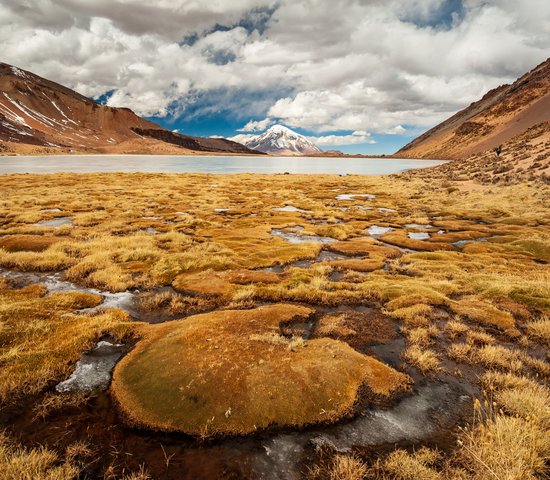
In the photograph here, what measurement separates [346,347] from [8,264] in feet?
61.0

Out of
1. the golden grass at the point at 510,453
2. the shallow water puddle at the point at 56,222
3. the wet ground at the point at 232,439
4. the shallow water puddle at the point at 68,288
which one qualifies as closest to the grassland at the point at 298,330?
the golden grass at the point at 510,453

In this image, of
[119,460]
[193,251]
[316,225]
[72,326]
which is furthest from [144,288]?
[316,225]

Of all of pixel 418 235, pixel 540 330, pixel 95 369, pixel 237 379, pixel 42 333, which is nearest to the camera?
pixel 237 379

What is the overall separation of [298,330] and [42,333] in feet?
27.6

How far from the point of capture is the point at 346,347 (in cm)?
999

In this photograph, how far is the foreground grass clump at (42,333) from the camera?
8.12 meters

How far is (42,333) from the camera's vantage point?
10.2m

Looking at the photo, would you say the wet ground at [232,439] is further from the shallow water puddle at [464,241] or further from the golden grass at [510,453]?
the shallow water puddle at [464,241]

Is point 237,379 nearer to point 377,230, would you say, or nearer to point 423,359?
point 423,359

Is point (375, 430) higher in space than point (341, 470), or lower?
lower

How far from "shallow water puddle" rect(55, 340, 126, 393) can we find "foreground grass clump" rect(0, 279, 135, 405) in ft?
0.82

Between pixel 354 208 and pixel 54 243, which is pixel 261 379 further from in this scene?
pixel 354 208

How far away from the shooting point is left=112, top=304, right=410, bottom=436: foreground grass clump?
23.8 feet

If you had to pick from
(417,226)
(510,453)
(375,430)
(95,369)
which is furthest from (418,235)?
(95,369)
